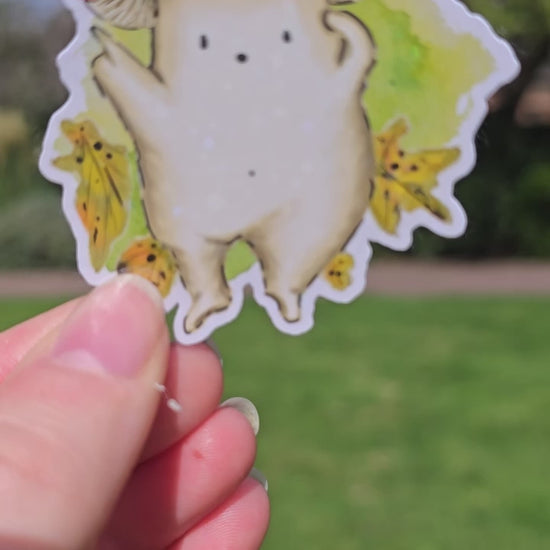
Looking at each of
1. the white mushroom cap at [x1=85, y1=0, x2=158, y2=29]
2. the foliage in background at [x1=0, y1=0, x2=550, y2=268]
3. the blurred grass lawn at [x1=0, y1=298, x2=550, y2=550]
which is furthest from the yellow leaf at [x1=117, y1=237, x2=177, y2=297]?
the foliage in background at [x1=0, y1=0, x2=550, y2=268]

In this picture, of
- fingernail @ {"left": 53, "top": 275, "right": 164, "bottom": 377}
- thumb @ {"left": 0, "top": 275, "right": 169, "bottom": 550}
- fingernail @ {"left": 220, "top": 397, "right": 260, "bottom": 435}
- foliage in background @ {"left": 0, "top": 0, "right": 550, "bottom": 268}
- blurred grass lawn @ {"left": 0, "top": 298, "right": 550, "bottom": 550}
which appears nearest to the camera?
thumb @ {"left": 0, "top": 275, "right": 169, "bottom": 550}

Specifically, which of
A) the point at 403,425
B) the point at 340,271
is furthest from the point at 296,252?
the point at 403,425

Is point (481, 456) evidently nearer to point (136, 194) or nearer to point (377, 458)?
point (377, 458)

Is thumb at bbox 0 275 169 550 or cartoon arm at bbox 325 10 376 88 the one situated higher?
cartoon arm at bbox 325 10 376 88

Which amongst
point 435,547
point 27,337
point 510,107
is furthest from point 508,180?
point 27,337

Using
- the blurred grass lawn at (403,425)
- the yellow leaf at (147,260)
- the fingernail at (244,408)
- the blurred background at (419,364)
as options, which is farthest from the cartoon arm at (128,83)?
the blurred grass lawn at (403,425)

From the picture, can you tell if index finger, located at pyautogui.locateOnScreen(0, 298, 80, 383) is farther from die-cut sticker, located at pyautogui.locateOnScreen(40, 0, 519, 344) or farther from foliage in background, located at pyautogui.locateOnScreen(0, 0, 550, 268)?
foliage in background, located at pyautogui.locateOnScreen(0, 0, 550, 268)
